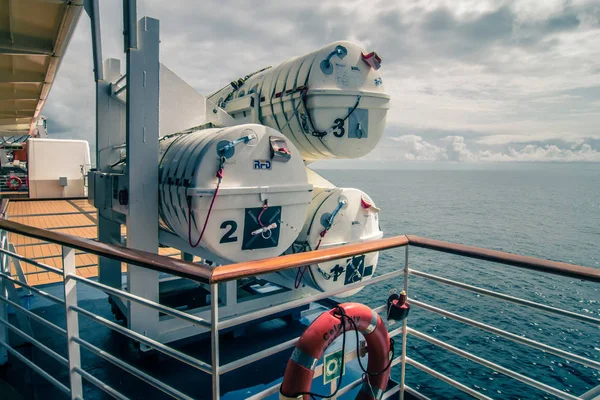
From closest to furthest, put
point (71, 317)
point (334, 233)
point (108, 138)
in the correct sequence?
point (71, 317), point (334, 233), point (108, 138)

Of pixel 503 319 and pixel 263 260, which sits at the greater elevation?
pixel 263 260

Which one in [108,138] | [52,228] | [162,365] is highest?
[108,138]

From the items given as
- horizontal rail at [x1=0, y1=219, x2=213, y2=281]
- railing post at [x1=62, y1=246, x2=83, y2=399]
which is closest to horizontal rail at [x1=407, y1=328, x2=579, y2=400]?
horizontal rail at [x1=0, y1=219, x2=213, y2=281]

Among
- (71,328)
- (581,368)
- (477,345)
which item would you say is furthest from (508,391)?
(71,328)

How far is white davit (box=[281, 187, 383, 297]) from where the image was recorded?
4.17 metres

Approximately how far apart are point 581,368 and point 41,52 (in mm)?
11545

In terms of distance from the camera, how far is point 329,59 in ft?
13.1

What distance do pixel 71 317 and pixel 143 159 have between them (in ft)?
5.54

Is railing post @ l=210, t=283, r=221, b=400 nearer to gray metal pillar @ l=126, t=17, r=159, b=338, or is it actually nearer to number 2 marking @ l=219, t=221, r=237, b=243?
number 2 marking @ l=219, t=221, r=237, b=243

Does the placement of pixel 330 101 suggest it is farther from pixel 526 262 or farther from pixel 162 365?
pixel 162 365

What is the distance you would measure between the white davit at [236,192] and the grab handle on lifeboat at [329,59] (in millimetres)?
1016

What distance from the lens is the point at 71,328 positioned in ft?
6.23

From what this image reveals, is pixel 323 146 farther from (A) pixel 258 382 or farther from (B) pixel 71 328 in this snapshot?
(B) pixel 71 328

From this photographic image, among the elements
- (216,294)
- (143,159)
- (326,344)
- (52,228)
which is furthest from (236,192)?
(52,228)
